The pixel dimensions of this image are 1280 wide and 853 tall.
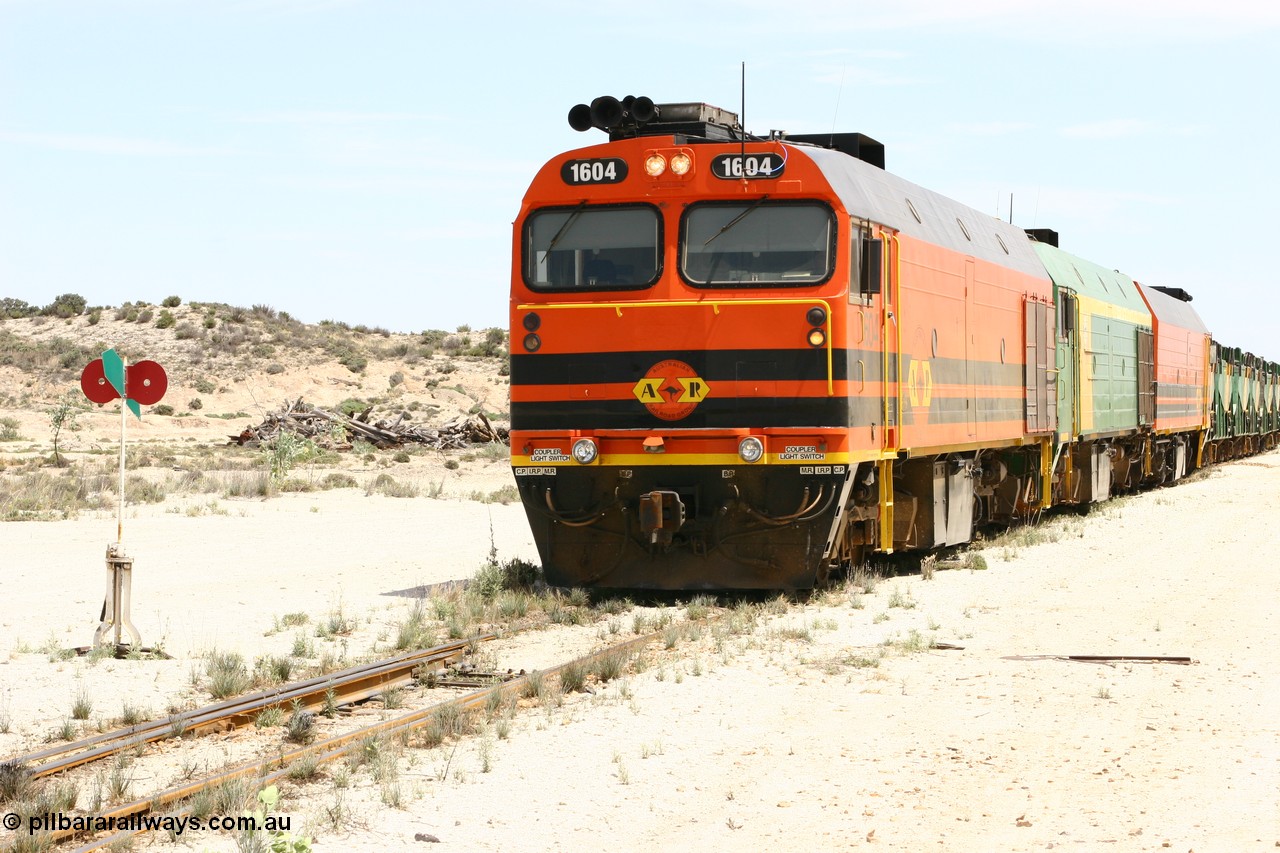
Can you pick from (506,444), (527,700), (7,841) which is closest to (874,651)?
(527,700)

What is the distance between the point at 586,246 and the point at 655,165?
92cm

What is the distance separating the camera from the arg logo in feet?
43.1

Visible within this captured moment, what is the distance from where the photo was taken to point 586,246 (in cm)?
1349

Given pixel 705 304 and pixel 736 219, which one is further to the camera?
pixel 736 219

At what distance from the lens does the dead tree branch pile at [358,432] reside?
4656cm

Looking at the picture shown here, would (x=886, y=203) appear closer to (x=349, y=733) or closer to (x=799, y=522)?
(x=799, y=522)

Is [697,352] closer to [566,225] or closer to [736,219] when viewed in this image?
[736,219]

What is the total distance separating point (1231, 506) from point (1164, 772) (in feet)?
66.7

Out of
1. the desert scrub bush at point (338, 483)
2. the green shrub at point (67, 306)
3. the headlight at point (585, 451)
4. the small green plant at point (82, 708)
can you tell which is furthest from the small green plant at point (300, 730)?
the green shrub at point (67, 306)

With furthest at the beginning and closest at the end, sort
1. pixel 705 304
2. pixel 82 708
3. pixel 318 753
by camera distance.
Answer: pixel 705 304 → pixel 82 708 → pixel 318 753

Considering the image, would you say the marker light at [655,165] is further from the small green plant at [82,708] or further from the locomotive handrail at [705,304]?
the small green plant at [82,708]

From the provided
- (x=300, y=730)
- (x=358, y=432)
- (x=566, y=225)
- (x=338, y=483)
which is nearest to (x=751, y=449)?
(x=566, y=225)

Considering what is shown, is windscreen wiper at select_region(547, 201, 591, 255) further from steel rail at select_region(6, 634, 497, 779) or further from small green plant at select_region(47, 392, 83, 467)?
small green plant at select_region(47, 392, 83, 467)

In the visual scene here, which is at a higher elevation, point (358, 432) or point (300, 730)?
point (358, 432)
